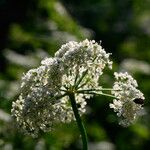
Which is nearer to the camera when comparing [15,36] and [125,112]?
[125,112]

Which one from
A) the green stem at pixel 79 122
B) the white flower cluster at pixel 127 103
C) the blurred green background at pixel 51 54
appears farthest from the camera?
the blurred green background at pixel 51 54

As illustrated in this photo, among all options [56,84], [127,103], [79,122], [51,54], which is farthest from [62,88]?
[51,54]

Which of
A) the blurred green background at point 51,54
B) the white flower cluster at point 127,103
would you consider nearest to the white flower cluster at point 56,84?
the white flower cluster at point 127,103

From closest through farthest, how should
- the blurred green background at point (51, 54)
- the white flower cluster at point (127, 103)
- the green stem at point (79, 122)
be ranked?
the green stem at point (79, 122) → the white flower cluster at point (127, 103) → the blurred green background at point (51, 54)

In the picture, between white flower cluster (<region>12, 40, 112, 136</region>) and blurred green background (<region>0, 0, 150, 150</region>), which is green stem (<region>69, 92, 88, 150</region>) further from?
blurred green background (<region>0, 0, 150, 150</region>)

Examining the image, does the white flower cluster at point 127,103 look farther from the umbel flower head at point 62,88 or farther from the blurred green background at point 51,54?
the blurred green background at point 51,54

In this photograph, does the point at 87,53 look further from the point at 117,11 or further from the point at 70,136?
the point at 117,11

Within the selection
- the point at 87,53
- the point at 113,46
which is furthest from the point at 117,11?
the point at 87,53
